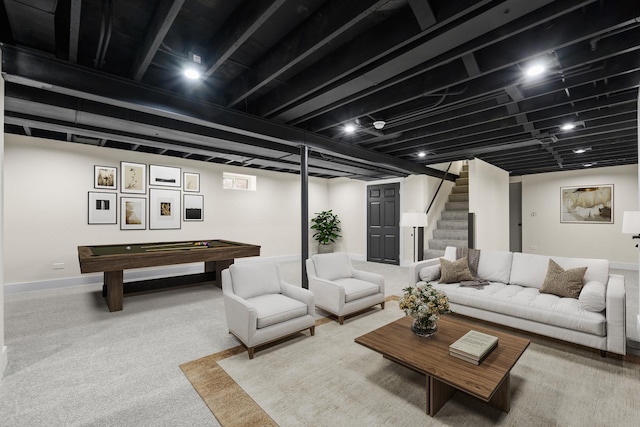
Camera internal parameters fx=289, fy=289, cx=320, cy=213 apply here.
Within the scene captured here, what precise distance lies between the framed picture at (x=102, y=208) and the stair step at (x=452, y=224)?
25.2 feet

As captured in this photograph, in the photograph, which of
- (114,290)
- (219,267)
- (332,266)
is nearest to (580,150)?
(332,266)

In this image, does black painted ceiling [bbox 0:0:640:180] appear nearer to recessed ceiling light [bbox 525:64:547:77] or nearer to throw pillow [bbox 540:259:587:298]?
recessed ceiling light [bbox 525:64:547:77]

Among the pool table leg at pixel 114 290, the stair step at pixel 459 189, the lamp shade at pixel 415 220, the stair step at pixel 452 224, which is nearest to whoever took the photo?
the pool table leg at pixel 114 290

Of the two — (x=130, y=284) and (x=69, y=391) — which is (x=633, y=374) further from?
(x=130, y=284)

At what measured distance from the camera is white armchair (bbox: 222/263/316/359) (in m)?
2.77

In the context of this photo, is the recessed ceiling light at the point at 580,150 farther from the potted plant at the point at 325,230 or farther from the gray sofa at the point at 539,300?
the potted plant at the point at 325,230

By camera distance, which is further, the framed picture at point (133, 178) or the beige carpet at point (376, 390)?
the framed picture at point (133, 178)

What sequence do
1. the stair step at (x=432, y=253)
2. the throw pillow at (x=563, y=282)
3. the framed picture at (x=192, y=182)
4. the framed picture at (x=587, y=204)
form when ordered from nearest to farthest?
the throw pillow at (x=563, y=282)
the framed picture at (x=192, y=182)
the stair step at (x=432, y=253)
the framed picture at (x=587, y=204)

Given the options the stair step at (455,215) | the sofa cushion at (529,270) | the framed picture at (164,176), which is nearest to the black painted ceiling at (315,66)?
the framed picture at (164,176)

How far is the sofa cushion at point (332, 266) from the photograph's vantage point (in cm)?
408

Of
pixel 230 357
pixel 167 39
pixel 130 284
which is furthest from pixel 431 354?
pixel 130 284

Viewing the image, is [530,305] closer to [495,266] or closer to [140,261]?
[495,266]

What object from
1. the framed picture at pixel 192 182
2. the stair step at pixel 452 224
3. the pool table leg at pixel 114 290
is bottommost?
the pool table leg at pixel 114 290

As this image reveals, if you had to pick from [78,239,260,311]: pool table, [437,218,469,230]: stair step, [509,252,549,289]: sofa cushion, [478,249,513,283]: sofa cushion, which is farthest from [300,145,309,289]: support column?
[437,218,469,230]: stair step
